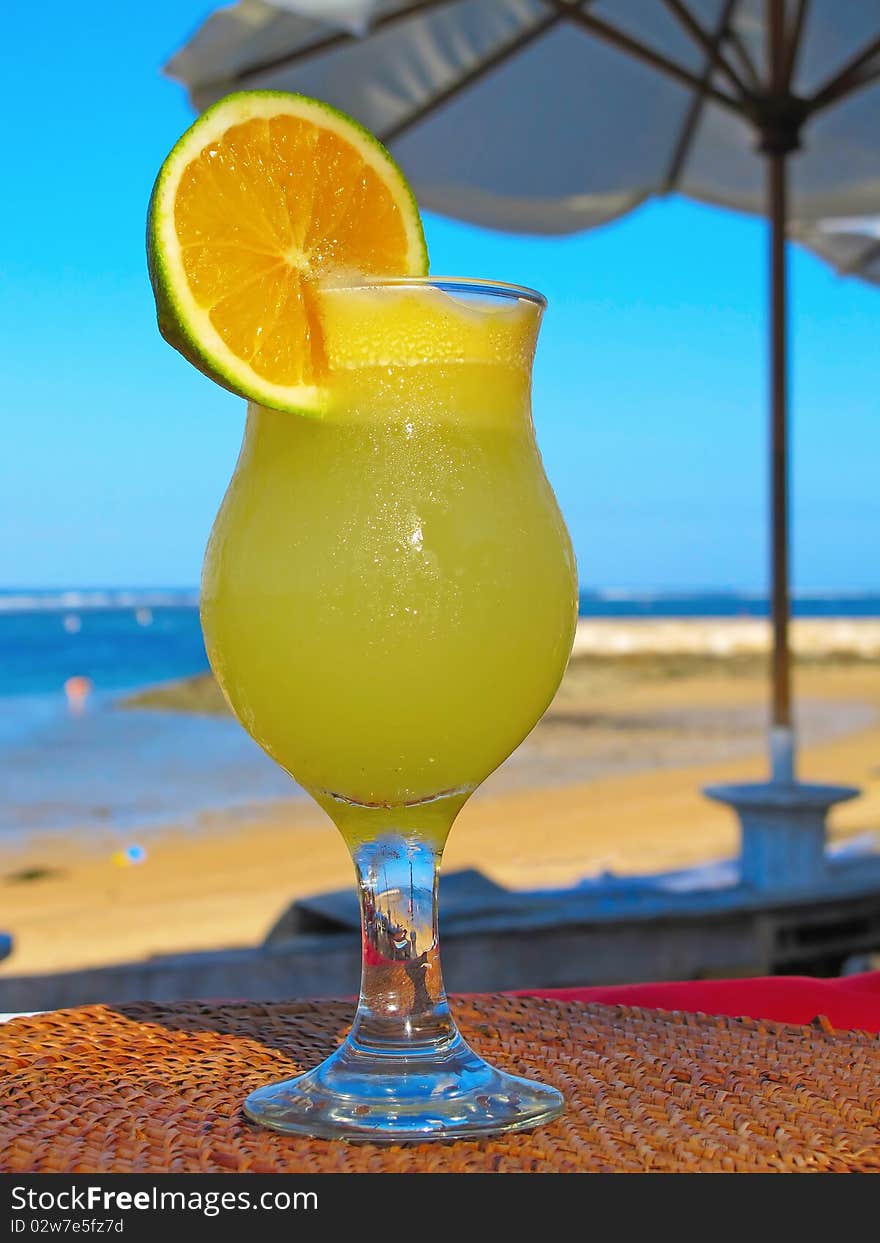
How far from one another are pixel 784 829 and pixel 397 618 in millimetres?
3622

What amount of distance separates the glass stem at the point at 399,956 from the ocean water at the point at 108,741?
4.99 m

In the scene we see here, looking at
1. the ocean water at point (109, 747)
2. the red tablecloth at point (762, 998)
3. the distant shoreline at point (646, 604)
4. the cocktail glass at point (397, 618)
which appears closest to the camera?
the cocktail glass at point (397, 618)

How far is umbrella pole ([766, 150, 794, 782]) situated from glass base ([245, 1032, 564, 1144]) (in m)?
3.58

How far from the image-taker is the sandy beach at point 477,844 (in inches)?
295

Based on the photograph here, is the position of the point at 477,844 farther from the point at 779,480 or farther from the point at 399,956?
the point at 399,956

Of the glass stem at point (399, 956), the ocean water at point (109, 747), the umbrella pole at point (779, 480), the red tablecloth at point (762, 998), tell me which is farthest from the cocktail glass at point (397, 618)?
the ocean water at point (109, 747)

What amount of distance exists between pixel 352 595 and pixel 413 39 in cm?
410

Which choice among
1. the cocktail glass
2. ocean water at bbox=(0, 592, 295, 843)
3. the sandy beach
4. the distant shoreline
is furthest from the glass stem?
the distant shoreline

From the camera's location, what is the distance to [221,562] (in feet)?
3.05

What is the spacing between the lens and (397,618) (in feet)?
2.78

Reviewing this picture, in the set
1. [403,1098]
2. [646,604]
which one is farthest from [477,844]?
[646,604]

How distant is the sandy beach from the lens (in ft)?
24.5

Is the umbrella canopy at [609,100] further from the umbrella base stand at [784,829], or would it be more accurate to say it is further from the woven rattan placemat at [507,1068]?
the woven rattan placemat at [507,1068]

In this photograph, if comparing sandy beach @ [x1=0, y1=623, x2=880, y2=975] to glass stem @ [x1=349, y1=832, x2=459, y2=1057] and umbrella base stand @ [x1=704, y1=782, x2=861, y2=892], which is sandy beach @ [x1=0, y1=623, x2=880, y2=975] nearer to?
umbrella base stand @ [x1=704, y1=782, x2=861, y2=892]
